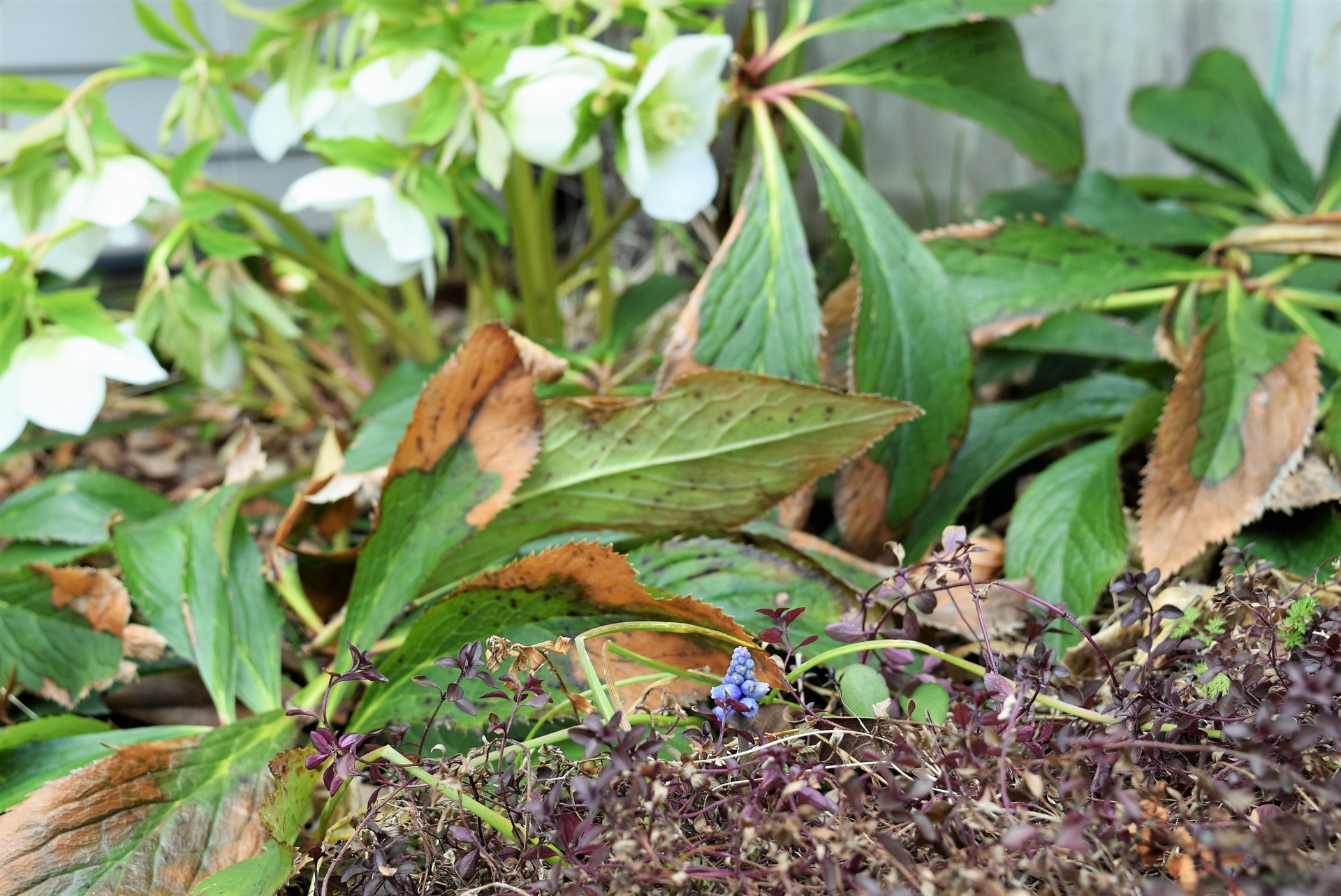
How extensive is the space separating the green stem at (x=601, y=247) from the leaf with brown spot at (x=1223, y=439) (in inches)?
24.8

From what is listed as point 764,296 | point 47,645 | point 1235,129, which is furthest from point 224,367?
point 1235,129

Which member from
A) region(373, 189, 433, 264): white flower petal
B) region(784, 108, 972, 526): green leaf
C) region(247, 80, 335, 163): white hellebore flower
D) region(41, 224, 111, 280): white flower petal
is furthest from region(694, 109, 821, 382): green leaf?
region(41, 224, 111, 280): white flower petal

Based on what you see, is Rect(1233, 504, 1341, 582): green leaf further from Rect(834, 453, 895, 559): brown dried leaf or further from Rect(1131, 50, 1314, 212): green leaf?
Rect(1131, 50, 1314, 212): green leaf

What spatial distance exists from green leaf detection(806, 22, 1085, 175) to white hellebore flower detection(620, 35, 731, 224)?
0.15m

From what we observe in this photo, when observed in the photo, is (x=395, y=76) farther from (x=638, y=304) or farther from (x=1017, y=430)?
(x=1017, y=430)

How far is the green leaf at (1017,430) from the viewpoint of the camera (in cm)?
87

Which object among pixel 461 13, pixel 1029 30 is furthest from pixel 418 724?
pixel 1029 30

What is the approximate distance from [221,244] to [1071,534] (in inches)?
31.6

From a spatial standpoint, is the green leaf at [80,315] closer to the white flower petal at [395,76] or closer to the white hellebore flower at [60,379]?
the white hellebore flower at [60,379]

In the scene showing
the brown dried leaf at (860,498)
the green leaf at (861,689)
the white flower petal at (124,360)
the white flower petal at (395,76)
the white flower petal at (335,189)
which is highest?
the white flower petal at (395,76)

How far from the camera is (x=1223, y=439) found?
2.52 feet

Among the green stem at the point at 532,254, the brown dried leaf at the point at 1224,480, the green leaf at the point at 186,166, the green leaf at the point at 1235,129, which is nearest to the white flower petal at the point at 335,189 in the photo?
the green leaf at the point at 186,166

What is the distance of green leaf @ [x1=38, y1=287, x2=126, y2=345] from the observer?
821mm

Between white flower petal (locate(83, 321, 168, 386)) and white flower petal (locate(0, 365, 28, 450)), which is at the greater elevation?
white flower petal (locate(83, 321, 168, 386))
